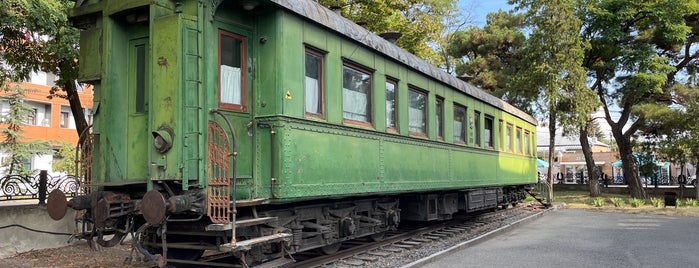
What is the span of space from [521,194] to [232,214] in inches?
548

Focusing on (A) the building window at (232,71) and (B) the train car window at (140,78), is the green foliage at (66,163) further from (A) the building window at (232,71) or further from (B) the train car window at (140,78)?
(A) the building window at (232,71)

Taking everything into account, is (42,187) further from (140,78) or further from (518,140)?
(518,140)

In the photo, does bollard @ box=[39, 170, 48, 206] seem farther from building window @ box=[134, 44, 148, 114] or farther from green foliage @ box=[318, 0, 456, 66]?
green foliage @ box=[318, 0, 456, 66]

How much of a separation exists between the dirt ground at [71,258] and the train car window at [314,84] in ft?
9.81

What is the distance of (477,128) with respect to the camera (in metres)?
12.4

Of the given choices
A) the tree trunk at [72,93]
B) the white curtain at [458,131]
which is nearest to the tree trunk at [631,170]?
the white curtain at [458,131]

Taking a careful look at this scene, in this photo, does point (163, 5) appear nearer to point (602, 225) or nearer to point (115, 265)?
point (115, 265)

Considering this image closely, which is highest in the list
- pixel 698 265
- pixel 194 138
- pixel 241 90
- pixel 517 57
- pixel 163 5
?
pixel 517 57

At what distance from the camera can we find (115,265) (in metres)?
7.59

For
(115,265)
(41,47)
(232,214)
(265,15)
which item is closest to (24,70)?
(41,47)

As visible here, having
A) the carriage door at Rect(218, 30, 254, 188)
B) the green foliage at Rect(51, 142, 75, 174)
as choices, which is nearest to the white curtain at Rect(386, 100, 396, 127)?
the carriage door at Rect(218, 30, 254, 188)

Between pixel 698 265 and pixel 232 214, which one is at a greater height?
pixel 232 214

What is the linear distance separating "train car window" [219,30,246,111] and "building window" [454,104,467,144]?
237 inches

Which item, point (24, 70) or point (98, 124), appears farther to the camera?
point (24, 70)
